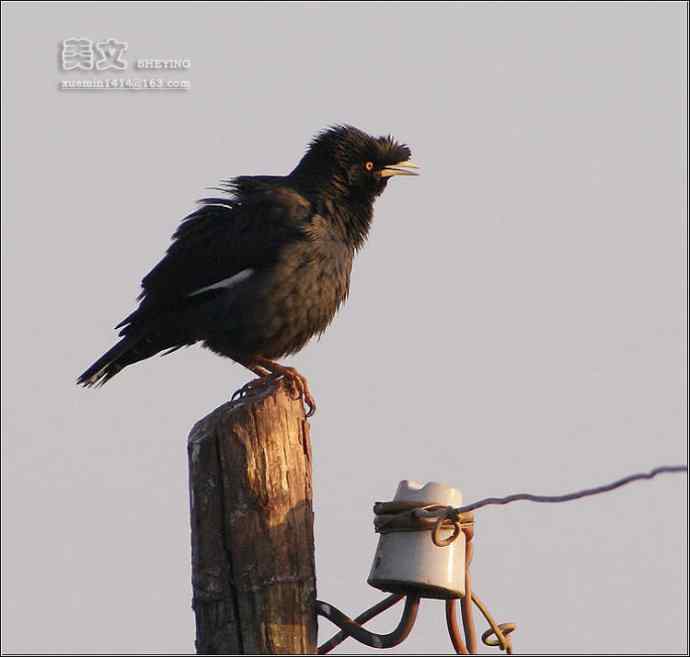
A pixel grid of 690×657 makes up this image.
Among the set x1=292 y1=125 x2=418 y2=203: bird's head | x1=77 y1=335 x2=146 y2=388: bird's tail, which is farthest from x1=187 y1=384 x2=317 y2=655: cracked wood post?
x1=292 y1=125 x2=418 y2=203: bird's head

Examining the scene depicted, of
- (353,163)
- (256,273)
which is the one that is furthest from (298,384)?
(353,163)

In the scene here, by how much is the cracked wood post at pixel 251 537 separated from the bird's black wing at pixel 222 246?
8.76 ft

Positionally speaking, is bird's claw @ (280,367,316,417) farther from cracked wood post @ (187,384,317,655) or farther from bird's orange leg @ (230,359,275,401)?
cracked wood post @ (187,384,317,655)

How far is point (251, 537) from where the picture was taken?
4.18 m

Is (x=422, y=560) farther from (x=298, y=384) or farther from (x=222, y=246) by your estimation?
(x=222, y=246)

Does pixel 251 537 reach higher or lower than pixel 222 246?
lower

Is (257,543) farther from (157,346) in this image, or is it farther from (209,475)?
(157,346)

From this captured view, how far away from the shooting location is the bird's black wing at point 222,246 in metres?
7.00

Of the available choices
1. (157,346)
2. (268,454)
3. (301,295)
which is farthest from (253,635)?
(157,346)

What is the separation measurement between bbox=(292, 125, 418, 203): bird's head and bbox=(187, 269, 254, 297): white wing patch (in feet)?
2.87

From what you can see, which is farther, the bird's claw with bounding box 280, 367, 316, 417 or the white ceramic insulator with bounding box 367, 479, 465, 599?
the bird's claw with bounding box 280, 367, 316, 417

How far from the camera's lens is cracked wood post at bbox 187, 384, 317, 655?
4176mm

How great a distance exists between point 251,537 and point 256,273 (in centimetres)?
294

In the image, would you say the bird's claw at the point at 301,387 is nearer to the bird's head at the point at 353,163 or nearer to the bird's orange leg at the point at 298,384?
the bird's orange leg at the point at 298,384
